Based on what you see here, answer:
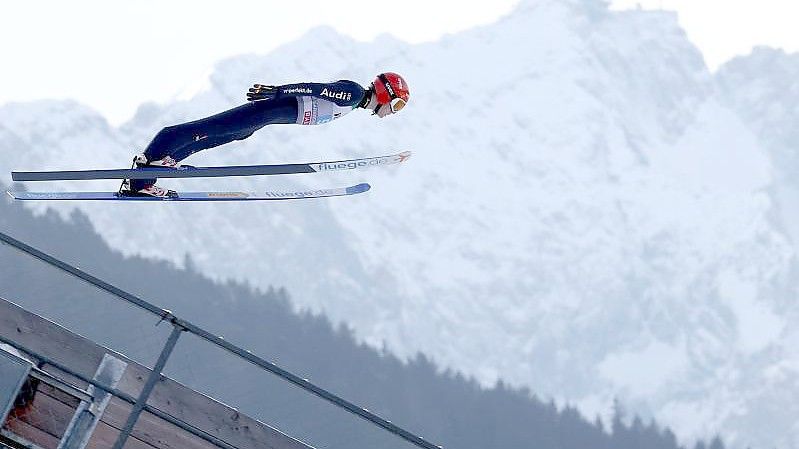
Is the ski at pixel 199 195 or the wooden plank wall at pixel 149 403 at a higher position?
the ski at pixel 199 195

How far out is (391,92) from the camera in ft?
46.9

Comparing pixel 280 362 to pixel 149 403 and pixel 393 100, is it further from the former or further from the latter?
pixel 149 403

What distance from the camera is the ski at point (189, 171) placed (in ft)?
42.7

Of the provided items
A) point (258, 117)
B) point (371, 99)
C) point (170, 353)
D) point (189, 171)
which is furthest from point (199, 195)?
point (170, 353)

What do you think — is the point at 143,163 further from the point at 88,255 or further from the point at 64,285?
the point at 88,255

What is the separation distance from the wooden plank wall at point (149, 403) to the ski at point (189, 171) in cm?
409

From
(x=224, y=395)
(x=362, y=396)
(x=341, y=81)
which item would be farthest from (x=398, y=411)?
(x=341, y=81)

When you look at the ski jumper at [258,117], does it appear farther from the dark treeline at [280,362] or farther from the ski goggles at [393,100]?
the dark treeline at [280,362]

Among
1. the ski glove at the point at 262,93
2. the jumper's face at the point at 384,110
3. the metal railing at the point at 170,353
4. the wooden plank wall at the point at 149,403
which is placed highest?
the jumper's face at the point at 384,110

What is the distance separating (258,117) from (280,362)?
97900 millimetres

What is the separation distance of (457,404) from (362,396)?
802 cm

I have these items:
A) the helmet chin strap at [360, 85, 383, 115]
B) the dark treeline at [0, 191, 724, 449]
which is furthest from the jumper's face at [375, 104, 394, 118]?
the dark treeline at [0, 191, 724, 449]

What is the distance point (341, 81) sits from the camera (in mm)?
14336

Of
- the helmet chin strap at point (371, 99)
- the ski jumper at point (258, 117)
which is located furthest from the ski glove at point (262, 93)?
the helmet chin strap at point (371, 99)
